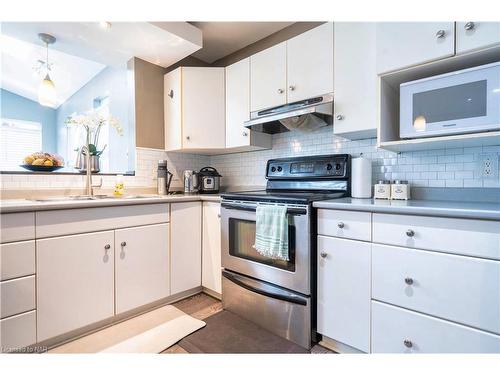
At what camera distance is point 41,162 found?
1854 mm

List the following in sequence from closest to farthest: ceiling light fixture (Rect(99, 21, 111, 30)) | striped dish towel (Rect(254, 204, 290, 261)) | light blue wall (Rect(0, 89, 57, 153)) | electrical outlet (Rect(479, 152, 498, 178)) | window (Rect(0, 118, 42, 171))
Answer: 1. electrical outlet (Rect(479, 152, 498, 178))
2. striped dish towel (Rect(254, 204, 290, 261))
3. ceiling light fixture (Rect(99, 21, 111, 30))
4. window (Rect(0, 118, 42, 171))
5. light blue wall (Rect(0, 89, 57, 153))

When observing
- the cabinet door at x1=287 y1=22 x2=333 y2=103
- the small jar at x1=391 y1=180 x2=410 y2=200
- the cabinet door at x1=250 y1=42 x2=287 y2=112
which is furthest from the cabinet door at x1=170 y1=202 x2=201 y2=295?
the small jar at x1=391 y1=180 x2=410 y2=200

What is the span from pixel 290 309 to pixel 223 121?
177 cm

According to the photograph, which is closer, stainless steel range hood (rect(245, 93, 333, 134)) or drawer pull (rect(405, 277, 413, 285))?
drawer pull (rect(405, 277, 413, 285))

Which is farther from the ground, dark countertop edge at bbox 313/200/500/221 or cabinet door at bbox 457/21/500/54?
cabinet door at bbox 457/21/500/54

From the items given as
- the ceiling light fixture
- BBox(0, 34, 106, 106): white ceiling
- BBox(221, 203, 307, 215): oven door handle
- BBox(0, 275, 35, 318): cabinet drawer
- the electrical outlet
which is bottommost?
BBox(0, 275, 35, 318): cabinet drawer

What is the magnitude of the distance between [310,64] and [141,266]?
196cm

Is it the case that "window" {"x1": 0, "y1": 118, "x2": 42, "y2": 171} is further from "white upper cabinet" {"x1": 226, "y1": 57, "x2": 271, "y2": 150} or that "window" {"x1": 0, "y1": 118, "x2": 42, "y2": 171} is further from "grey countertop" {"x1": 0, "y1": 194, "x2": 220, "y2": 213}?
"white upper cabinet" {"x1": 226, "y1": 57, "x2": 271, "y2": 150}

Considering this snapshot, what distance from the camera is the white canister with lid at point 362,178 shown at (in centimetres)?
167

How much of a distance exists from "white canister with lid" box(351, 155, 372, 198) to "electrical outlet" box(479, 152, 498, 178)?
0.58m

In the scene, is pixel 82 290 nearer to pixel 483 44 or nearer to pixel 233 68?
pixel 233 68

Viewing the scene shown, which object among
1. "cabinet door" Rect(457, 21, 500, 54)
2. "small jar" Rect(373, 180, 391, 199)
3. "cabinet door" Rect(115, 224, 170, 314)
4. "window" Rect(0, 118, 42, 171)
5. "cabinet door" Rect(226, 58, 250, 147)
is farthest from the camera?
"window" Rect(0, 118, 42, 171)

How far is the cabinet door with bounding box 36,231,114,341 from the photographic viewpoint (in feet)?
4.47
